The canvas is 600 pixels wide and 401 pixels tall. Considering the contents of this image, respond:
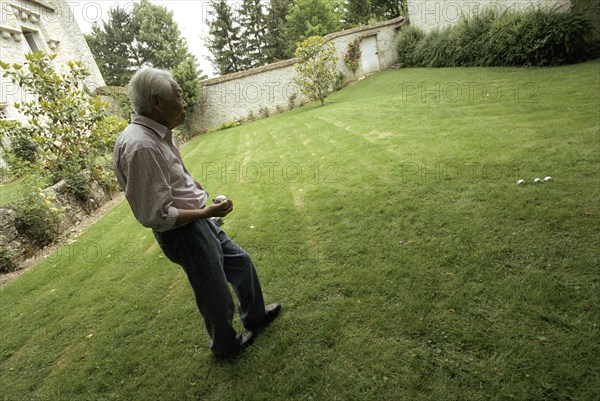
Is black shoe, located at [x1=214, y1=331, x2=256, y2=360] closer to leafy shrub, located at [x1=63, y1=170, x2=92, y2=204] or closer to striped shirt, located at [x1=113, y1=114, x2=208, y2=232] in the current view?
striped shirt, located at [x1=113, y1=114, x2=208, y2=232]

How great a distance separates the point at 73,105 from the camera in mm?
6707

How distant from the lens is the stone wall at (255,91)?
16.4 metres

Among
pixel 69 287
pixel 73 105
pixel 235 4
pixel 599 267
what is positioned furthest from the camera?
pixel 235 4

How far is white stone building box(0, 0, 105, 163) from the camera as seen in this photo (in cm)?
1177

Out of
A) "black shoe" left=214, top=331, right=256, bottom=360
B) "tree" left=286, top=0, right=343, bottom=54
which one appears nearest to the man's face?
"black shoe" left=214, top=331, right=256, bottom=360

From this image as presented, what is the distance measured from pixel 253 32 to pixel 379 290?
36.0 metres

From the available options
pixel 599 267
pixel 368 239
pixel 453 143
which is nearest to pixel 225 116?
pixel 453 143

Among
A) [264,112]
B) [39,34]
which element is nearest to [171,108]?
[264,112]

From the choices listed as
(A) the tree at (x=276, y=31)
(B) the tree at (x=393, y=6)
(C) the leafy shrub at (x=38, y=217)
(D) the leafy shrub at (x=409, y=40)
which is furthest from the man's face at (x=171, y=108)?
(A) the tree at (x=276, y=31)

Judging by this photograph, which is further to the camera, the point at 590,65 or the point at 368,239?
the point at 590,65

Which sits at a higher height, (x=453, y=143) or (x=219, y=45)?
(x=219, y=45)

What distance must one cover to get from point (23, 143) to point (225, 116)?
1082cm

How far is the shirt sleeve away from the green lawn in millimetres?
1291

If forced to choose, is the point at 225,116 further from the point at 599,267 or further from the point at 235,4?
the point at 235,4
